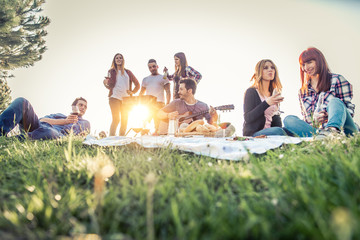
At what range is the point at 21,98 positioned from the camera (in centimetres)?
390

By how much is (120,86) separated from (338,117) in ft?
17.3

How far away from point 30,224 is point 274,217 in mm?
939

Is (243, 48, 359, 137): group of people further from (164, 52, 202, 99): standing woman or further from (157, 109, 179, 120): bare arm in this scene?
(164, 52, 202, 99): standing woman

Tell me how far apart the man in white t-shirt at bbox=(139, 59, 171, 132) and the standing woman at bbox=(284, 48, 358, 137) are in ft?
12.5

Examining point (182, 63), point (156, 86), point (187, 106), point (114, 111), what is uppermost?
point (182, 63)

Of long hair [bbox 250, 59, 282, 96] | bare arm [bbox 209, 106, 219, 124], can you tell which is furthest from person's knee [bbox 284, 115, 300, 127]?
bare arm [bbox 209, 106, 219, 124]

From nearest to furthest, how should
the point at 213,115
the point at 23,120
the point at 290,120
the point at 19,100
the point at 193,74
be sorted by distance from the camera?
the point at 290,120, the point at 19,100, the point at 23,120, the point at 213,115, the point at 193,74

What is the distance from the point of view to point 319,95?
12.0ft

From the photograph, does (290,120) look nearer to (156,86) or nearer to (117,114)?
(156,86)

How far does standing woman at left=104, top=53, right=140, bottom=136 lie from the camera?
6402mm

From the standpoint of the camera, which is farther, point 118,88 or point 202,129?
point 118,88

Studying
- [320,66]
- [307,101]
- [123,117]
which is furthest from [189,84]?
[320,66]

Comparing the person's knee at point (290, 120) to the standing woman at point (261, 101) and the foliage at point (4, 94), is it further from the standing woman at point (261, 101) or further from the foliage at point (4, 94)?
the foliage at point (4, 94)

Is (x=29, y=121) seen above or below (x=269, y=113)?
below
